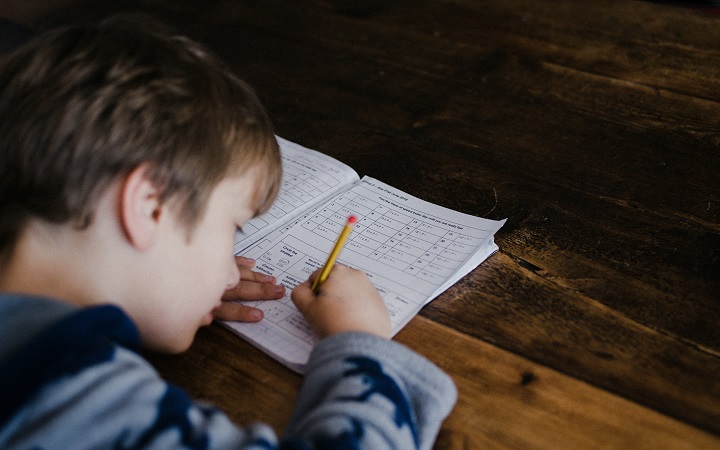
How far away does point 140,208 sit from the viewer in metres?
0.72

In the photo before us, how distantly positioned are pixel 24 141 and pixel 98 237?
0.38 feet

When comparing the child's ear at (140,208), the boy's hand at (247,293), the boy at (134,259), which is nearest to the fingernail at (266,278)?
the boy's hand at (247,293)

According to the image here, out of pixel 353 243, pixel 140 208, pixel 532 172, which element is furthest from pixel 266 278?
pixel 532 172

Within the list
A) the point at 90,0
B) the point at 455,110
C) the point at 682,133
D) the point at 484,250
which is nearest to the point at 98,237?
the point at 484,250

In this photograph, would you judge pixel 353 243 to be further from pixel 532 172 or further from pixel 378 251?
pixel 532 172

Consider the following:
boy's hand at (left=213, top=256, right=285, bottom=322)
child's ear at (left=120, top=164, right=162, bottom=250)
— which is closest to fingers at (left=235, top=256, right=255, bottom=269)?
boy's hand at (left=213, top=256, right=285, bottom=322)

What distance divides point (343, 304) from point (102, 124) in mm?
330

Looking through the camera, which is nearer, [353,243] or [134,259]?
[134,259]

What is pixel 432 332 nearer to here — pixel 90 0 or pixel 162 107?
pixel 162 107

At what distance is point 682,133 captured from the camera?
3.93ft

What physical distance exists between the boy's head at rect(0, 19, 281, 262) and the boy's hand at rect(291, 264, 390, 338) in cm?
18

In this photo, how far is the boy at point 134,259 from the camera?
0.61 m

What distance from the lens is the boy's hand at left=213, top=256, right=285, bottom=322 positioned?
87cm

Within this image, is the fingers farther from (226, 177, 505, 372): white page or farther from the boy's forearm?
the boy's forearm
